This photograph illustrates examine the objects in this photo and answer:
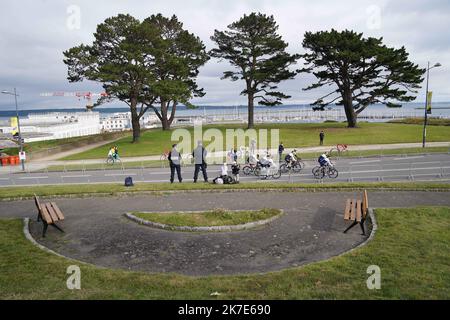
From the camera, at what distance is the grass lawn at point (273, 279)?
6.59 m

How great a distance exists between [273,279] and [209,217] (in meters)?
4.94

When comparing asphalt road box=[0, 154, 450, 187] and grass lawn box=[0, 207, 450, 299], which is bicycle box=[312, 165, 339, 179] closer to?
asphalt road box=[0, 154, 450, 187]

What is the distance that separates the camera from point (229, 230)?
36.2 ft

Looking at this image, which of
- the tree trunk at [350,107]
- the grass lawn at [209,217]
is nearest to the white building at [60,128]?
the tree trunk at [350,107]

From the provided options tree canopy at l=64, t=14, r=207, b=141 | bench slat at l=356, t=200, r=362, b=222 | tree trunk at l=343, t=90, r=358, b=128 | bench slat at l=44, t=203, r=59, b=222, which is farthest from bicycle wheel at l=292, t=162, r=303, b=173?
tree trunk at l=343, t=90, r=358, b=128

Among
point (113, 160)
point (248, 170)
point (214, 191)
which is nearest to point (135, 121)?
point (113, 160)

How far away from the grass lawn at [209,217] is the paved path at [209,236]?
54cm

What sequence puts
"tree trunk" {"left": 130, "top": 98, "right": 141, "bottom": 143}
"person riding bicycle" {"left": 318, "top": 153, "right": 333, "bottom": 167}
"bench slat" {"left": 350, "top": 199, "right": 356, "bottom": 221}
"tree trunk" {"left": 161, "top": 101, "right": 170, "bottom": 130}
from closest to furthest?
"bench slat" {"left": 350, "top": 199, "right": 356, "bottom": 221}, "person riding bicycle" {"left": 318, "top": 153, "right": 333, "bottom": 167}, "tree trunk" {"left": 130, "top": 98, "right": 141, "bottom": 143}, "tree trunk" {"left": 161, "top": 101, "right": 170, "bottom": 130}

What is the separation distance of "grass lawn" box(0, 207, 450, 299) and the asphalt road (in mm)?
11237

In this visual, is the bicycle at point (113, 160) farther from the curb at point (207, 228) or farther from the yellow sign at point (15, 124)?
the curb at point (207, 228)

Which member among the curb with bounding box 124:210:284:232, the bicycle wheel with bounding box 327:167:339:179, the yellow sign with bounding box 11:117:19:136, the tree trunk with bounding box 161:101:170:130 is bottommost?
the curb with bounding box 124:210:284:232

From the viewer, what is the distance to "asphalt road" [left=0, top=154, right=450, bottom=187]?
20.4 meters

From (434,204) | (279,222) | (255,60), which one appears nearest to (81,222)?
(279,222)

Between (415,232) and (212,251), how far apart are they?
6453 mm
